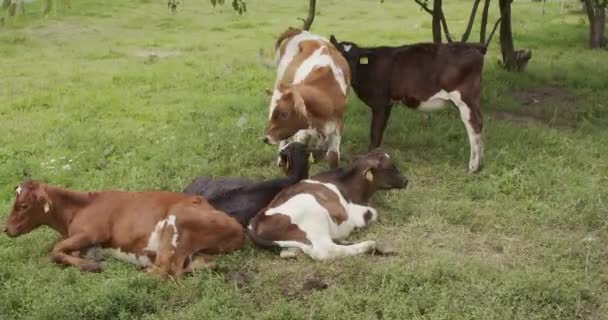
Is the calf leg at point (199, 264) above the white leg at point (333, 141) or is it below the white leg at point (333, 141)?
below

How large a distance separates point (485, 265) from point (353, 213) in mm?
1272

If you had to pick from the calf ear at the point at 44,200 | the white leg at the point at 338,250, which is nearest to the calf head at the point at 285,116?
the white leg at the point at 338,250

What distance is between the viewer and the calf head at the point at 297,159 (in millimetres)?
Result: 6988

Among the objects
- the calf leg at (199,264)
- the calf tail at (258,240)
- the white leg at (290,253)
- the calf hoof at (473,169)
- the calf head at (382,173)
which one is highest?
the calf head at (382,173)

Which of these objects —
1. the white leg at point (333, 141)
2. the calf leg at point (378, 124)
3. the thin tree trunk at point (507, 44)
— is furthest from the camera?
the thin tree trunk at point (507, 44)

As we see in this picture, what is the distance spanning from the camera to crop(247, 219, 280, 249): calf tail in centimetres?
591

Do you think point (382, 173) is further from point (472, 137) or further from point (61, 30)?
point (61, 30)

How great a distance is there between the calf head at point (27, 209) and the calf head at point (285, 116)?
2091mm

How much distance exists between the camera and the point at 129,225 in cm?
585

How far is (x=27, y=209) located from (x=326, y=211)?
2327 mm

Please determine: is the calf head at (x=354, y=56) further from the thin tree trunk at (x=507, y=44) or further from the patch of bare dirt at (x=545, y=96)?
the thin tree trunk at (x=507, y=44)

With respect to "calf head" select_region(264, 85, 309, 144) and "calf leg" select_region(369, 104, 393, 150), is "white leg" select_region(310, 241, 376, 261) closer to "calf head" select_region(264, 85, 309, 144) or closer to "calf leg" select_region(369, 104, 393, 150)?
"calf head" select_region(264, 85, 309, 144)

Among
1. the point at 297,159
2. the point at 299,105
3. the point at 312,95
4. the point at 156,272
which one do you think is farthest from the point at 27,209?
the point at 312,95

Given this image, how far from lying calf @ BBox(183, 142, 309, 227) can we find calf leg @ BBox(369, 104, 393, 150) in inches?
60.9
